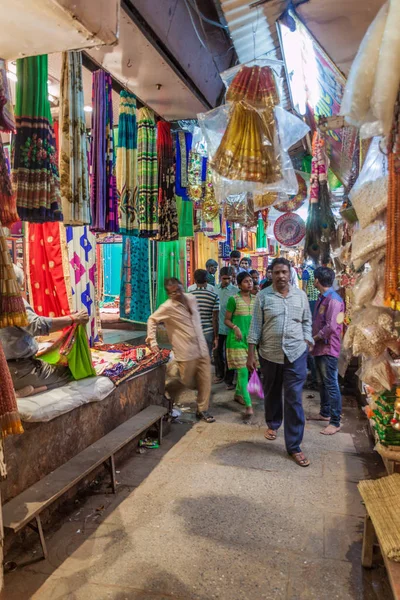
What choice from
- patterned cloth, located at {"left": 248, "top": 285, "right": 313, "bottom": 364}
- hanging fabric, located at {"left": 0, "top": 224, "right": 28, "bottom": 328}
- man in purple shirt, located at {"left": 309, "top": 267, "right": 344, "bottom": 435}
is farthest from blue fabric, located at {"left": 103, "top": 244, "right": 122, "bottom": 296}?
hanging fabric, located at {"left": 0, "top": 224, "right": 28, "bottom": 328}

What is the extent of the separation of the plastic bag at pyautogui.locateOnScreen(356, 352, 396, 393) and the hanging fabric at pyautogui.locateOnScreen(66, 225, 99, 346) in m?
3.87

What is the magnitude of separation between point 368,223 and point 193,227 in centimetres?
488

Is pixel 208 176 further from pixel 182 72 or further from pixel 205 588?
pixel 205 588

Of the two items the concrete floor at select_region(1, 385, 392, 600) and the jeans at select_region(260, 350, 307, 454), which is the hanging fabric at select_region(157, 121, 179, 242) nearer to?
the jeans at select_region(260, 350, 307, 454)

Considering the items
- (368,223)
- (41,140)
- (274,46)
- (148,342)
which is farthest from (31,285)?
(368,223)

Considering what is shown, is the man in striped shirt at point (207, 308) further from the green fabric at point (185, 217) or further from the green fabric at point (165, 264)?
the green fabric at point (165, 264)

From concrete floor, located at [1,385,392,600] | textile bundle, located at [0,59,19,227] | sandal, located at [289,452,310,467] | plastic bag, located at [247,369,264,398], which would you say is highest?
textile bundle, located at [0,59,19,227]

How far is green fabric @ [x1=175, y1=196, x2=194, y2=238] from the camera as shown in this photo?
6271 millimetres

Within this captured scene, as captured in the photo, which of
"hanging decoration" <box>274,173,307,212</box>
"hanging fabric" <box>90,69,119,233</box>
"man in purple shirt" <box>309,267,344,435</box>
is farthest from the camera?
"hanging decoration" <box>274,173,307,212</box>

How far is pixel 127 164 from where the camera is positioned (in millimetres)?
4730

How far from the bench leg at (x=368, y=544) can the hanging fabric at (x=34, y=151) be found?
2.87 m

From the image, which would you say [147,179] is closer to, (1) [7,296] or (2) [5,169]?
(2) [5,169]

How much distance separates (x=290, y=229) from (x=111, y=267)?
6037 millimetres

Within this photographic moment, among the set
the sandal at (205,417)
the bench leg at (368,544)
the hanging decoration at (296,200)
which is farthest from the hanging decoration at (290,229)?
the bench leg at (368,544)
